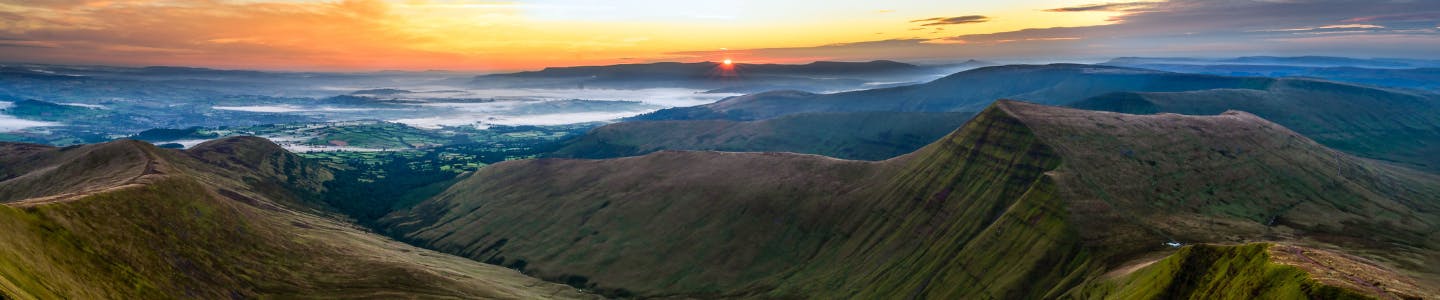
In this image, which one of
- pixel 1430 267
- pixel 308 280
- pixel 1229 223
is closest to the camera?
pixel 1430 267

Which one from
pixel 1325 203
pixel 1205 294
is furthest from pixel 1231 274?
pixel 1325 203

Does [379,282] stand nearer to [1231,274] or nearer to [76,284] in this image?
[76,284]

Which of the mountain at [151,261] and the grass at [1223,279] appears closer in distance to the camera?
the grass at [1223,279]

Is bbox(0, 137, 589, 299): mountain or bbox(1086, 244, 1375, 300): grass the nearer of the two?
bbox(1086, 244, 1375, 300): grass

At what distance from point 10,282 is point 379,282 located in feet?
305

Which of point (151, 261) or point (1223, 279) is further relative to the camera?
point (151, 261)

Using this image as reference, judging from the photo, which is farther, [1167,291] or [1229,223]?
[1229,223]

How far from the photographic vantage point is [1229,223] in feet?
546

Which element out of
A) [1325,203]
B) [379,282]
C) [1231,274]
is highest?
[1231,274]

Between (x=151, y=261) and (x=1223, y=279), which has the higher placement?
(x=1223, y=279)

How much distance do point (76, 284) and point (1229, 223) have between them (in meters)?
236

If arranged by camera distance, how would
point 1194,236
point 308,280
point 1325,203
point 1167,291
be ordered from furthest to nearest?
1. point 1325,203
2. point 308,280
3. point 1194,236
4. point 1167,291

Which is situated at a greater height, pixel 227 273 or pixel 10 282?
pixel 10 282

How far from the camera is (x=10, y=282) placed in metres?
91.4
